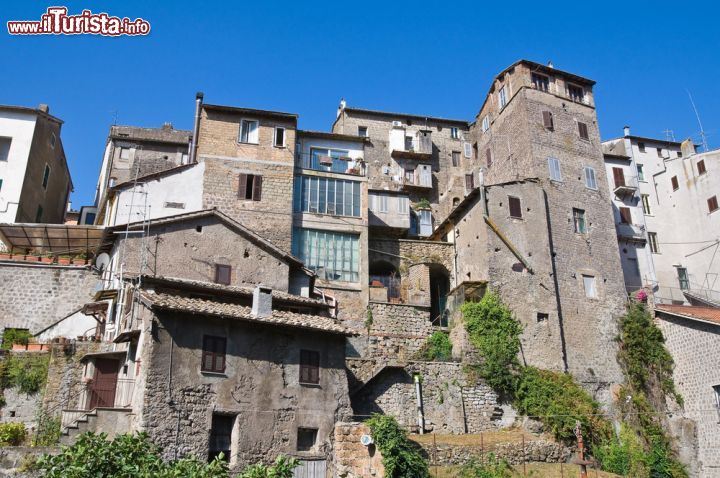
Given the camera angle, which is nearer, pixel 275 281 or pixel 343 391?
pixel 343 391

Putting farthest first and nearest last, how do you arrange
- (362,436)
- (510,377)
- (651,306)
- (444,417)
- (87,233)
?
(651,306) < (87,233) < (510,377) < (444,417) < (362,436)

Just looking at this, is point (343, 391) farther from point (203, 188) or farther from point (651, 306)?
point (651, 306)

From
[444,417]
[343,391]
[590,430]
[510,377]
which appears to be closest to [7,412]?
[343,391]

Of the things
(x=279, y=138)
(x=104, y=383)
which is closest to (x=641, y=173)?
(x=279, y=138)

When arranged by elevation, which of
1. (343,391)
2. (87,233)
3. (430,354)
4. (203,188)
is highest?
(203,188)

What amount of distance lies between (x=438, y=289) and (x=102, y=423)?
23.9m

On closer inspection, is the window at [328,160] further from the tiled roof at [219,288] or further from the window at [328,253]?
the tiled roof at [219,288]

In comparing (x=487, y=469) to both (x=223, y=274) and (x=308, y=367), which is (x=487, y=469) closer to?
(x=308, y=367)

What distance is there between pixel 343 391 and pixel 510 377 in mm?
10117

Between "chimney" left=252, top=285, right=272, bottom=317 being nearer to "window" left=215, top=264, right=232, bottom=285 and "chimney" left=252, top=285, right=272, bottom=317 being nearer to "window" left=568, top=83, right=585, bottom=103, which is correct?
"window" left=215, top=264, right=232, bottom=285

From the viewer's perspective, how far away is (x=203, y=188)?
33344mm

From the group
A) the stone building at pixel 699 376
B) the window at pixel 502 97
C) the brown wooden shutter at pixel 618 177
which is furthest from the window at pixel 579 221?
the brown wooden shutter at pixel 618 177

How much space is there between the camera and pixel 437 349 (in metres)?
31.9

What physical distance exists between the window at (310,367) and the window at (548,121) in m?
24.0
